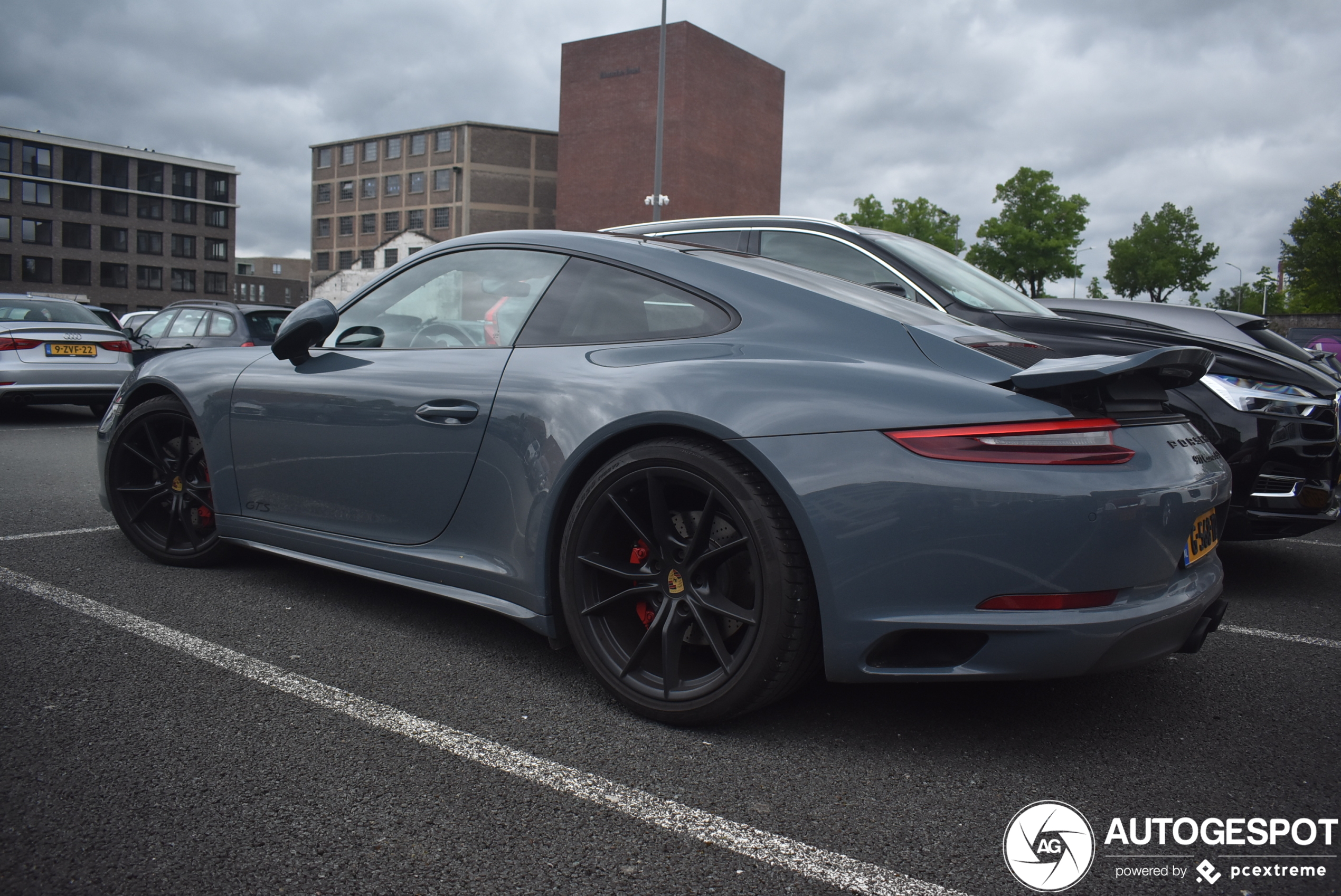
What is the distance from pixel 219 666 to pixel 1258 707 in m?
2.95

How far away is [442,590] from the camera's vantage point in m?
2.82

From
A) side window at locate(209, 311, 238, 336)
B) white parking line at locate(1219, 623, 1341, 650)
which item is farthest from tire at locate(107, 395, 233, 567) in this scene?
side window at locate(209, 311, 238, 336)

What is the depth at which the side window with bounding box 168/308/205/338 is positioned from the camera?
1105 centimetres

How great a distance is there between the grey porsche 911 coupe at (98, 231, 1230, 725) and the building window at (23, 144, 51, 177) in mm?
83592

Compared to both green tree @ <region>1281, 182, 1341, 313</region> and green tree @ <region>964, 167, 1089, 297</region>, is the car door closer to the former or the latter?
green tree @ <region>964, 167, 1089, 297</region>

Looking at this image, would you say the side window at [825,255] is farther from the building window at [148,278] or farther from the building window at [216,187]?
the building window at [216,187]

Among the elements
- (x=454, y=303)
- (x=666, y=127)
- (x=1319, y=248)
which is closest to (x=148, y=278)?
(x=666, y=127)

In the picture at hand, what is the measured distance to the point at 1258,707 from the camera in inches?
102

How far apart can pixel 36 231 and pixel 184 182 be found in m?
12.3

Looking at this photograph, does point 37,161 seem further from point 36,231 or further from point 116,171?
point 36,231

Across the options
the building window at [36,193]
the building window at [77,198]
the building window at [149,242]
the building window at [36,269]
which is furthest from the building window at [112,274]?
the building window at [36,193]

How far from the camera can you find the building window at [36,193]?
234ft

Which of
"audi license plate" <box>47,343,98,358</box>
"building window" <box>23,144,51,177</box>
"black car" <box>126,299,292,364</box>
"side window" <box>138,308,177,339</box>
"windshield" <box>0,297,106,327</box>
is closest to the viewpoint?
"audi license plate" <box>47,343,98,358</box>

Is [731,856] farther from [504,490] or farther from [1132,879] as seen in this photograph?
[504,490]
